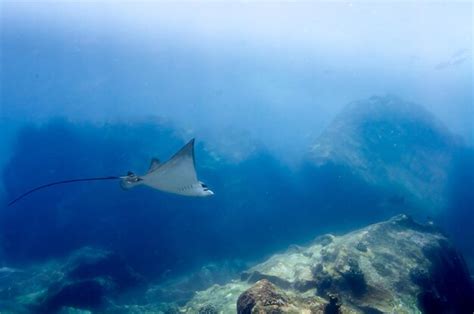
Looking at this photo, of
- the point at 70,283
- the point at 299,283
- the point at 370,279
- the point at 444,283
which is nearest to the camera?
the point at 370,279

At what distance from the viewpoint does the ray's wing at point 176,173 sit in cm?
556

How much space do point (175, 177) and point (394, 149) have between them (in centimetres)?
3226

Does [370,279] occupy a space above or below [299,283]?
below

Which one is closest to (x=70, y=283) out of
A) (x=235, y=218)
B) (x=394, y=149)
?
(x=235, y=218)

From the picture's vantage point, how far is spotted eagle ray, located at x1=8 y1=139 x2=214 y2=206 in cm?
555

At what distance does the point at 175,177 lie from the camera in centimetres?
600

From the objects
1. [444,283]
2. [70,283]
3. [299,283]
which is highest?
[70,283]

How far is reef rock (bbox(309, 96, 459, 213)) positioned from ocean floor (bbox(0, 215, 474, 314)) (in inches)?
555

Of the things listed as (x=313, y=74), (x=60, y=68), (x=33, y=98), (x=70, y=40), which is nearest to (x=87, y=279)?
(x=70, y=40)

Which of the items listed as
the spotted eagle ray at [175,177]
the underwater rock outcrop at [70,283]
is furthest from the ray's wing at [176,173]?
the underwater rock outcrop at [70,283]

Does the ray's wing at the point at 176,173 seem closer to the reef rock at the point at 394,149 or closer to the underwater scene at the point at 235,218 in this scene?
the underwater scene at the point at 235,218

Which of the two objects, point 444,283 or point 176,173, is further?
point 444,283

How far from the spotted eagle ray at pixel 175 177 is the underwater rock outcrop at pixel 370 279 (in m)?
2.30

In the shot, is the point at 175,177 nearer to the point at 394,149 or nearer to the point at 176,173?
the point at 176,173
